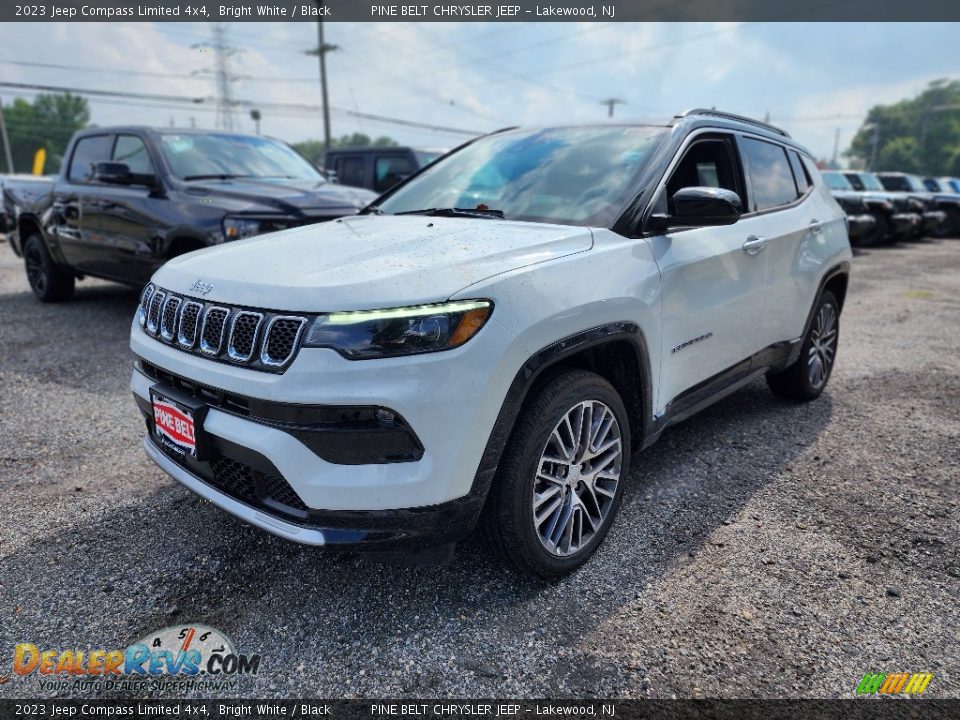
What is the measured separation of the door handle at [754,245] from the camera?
3275 mm

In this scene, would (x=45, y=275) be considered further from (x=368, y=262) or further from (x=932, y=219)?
(x=932, y=219)

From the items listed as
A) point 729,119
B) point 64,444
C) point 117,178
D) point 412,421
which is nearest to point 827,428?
point 729,119

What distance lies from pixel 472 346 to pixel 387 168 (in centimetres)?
976

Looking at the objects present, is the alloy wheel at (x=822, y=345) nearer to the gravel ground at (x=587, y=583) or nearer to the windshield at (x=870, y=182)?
the gravel ground at (x=587, y=583)

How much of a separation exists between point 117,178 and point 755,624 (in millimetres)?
5953

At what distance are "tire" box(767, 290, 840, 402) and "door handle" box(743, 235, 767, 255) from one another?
1015 mm

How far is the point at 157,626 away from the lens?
7.27 feet

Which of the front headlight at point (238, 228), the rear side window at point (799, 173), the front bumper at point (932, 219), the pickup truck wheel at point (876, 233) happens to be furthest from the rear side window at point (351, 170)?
the front bumper at point (932, 219)

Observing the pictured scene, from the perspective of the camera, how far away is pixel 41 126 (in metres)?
83.3

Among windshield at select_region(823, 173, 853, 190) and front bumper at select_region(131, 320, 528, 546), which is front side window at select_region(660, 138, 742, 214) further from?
windshield at select_region(823, 173, 853, 190)

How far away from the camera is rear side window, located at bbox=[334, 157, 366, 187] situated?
11.4 m

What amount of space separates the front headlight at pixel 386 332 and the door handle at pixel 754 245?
2.01 meters

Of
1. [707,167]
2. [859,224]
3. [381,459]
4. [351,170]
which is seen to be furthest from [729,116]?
[859,224]

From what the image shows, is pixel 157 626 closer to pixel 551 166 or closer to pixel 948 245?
pixel 551 166
